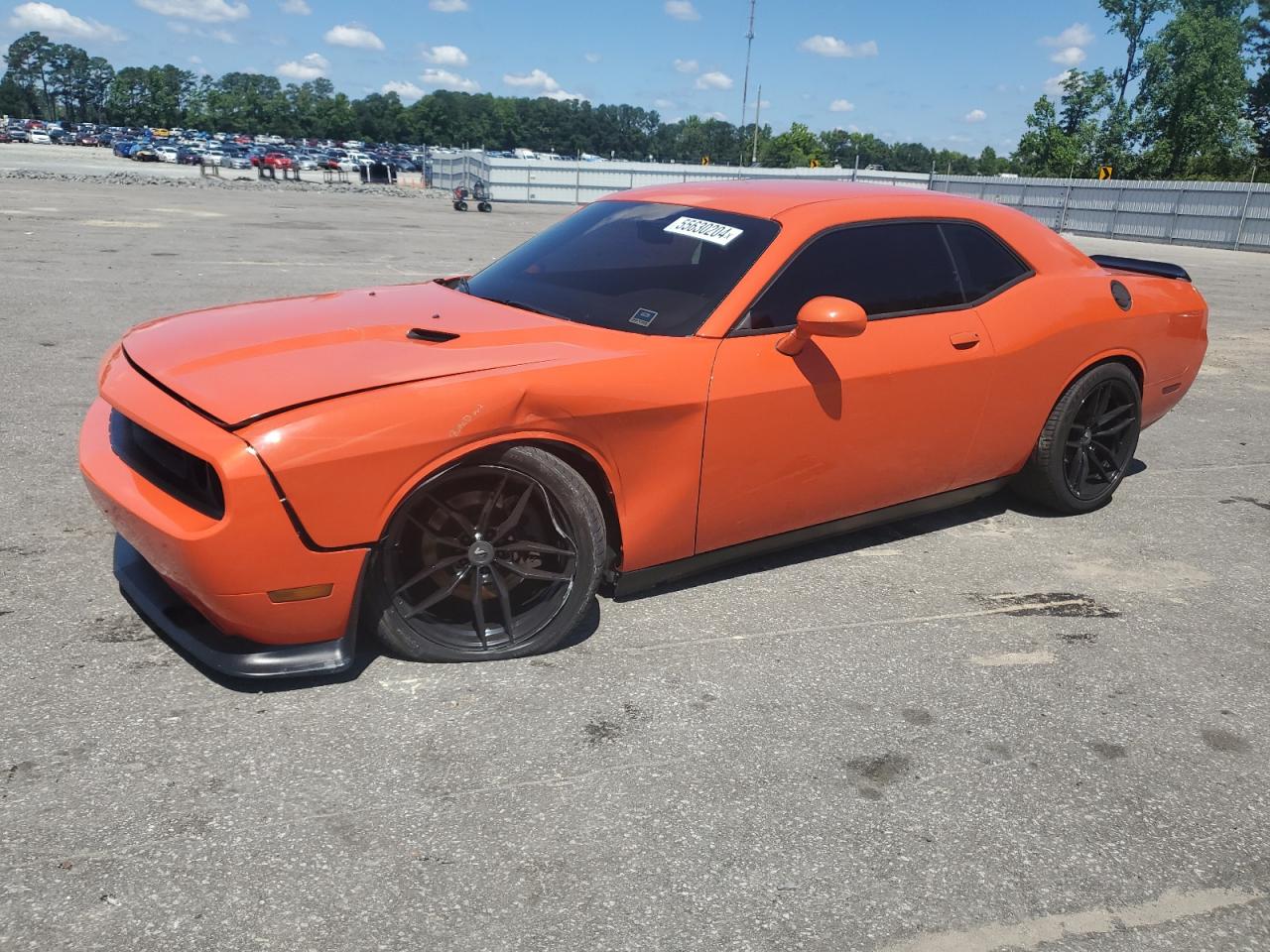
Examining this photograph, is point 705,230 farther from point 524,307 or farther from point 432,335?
point 432,335

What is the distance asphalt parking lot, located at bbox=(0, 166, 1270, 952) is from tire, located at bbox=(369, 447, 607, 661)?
12 centimetres

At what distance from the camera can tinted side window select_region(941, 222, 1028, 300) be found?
4.13 m

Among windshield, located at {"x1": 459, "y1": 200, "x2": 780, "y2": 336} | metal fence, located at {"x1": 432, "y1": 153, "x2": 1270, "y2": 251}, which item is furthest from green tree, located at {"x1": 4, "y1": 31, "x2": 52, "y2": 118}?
windshield, located at {"x1": 459, "y1": 200, "x2": 780, "y2": 336}

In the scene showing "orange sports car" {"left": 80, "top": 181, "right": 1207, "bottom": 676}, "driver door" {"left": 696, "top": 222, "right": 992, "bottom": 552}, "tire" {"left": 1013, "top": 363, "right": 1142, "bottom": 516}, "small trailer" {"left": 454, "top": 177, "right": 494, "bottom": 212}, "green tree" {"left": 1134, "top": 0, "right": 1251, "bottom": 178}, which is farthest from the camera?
"green tree" {"left": 1134, "top": 0, "right": 1251, "bottom": 178}

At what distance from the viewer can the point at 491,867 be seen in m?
2.23

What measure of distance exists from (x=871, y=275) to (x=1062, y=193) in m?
31.8

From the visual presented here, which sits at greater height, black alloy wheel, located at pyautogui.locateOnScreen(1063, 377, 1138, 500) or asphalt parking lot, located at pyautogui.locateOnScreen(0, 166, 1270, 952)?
black alloy wheel, located at pyautogui.locateOnScreen(1063, 377, 1138, 500)

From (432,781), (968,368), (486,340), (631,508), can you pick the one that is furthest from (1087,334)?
(432,781)

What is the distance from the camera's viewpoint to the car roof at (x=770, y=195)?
385 cm

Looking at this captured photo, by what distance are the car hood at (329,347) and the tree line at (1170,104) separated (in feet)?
202

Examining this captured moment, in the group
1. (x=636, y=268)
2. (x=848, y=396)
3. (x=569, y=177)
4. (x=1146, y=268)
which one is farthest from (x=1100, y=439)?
(x=569, y=177)

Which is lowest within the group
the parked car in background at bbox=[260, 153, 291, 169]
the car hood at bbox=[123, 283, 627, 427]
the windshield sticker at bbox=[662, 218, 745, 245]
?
the parked car in background at bbox=[260, 153, 291, 169]

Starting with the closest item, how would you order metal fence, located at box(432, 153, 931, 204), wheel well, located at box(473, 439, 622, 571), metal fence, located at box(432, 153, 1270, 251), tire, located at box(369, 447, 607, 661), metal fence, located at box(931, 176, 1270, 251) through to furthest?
tire, located at box(369, 447, 607, 661), wheel well, located at box(473, 439, 622, 571), metal fence, located at box(931, 176, 1270, 251), metal fence, located at box(432, 153, 1270, 251), metal fence, located at box(432, 153, 931, 204)

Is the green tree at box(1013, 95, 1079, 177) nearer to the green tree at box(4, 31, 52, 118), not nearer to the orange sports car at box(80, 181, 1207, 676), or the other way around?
the orange sports car at box(80, 181, 1207, 676)
